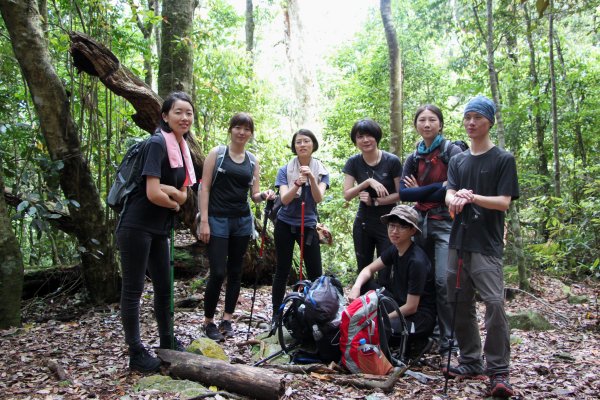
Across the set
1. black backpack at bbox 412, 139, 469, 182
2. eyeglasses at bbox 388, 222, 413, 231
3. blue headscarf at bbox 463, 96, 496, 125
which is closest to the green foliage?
black backpack at bbox 412, 139, 469, 182

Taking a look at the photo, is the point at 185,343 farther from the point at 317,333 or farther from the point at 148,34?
the point at 148,34

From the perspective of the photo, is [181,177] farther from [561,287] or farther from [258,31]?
[258,31]

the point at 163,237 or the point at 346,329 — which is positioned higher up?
the point at 163,237

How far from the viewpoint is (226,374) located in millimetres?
3295

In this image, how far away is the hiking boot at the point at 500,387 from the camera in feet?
10.4

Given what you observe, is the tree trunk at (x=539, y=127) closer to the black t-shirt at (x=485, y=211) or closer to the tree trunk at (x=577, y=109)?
the tree trunk at (x=577, y=109)

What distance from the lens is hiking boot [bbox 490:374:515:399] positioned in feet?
10.4

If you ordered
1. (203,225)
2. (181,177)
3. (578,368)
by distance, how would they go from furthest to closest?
(203,225), (578,368), (181,177)

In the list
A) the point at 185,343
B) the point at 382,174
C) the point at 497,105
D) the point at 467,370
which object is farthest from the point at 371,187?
the point at 497,105

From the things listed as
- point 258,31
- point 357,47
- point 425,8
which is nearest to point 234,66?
point 425,8

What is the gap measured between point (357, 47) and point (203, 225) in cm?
1233

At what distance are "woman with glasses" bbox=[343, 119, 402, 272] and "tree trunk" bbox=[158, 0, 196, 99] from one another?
3.22 m

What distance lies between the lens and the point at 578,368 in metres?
4.02

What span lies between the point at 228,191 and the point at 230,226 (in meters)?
0.34
